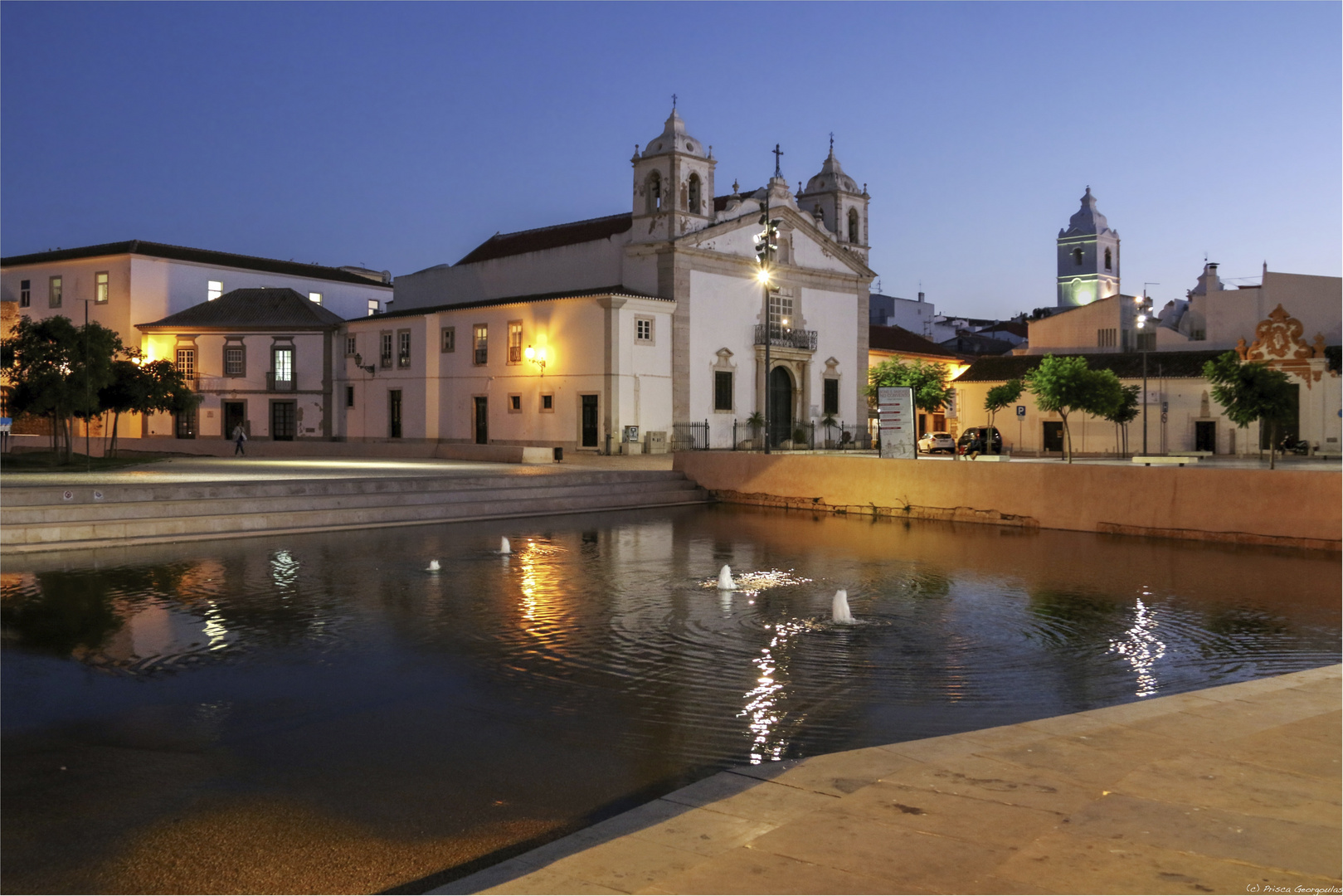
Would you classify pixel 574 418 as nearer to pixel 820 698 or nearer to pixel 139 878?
pixel 820 698

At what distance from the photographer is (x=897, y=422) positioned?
24.3 m

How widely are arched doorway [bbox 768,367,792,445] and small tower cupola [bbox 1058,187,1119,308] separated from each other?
56.7 m

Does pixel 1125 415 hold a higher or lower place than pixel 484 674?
higher

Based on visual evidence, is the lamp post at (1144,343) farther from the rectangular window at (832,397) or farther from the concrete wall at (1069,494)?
→ the concrete wall at (1069,494)

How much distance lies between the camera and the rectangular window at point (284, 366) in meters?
51.9

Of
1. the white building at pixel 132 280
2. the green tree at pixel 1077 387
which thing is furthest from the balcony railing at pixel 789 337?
the white building at pixel 132 280

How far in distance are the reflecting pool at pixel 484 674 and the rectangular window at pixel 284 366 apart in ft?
126

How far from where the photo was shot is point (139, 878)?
445 centimetres

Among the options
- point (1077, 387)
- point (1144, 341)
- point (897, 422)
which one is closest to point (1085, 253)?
point (1144, 341)

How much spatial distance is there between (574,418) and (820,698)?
113 ft

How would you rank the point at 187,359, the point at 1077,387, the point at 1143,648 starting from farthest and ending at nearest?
the point at 187,359
the point at 1077,387
the point at 1143,648

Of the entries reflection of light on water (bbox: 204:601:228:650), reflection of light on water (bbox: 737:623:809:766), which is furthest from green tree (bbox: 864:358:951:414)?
reflection of light on water (bbox: 737:623:809:766)

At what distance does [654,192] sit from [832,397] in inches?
482

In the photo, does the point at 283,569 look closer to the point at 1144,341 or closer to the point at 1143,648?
the point at 1143,648
